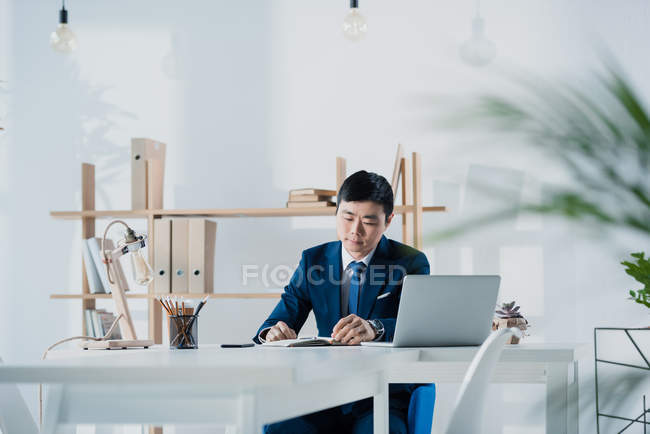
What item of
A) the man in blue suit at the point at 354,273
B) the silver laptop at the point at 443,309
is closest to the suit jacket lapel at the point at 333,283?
the man in blue suit at the point at 354,273

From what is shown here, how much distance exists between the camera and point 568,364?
1715 millimetres

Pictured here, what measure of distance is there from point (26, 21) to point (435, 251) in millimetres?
2556

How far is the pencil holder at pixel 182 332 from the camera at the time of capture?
1.89 metres

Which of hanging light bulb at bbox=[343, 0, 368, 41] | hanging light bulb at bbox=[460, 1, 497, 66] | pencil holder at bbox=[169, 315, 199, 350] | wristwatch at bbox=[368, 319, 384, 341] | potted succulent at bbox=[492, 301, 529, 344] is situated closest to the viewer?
pencil holder at bbox=[169, 315, 199, 350]

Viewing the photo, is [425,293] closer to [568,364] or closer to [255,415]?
[568,364]

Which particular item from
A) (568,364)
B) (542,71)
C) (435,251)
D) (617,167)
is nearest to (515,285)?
(435,251)

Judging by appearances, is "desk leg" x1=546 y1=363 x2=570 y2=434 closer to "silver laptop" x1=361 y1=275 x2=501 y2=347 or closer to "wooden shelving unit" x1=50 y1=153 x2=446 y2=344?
"silver laptop" x1=361 y1=275 x2=501 y2=347

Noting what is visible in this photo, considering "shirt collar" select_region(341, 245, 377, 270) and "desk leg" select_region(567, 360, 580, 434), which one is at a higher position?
"shirt collar" select_region(341, 245, 377, 270)

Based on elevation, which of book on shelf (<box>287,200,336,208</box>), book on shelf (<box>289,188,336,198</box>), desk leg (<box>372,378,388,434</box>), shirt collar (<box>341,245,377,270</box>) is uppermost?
book on shelf (<box>289,188,336,198</box>)

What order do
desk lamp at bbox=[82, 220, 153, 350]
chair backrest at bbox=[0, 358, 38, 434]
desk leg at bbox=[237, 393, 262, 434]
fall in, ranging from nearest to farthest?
1. desk leg at bbox=[237, 393, 262, 434]
2. chair backrest at bbox=[0, 358, 38, 434]
3. desk lamp at bbox=[82, 220, 153, 350]

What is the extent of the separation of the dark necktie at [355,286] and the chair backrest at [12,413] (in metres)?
1.19

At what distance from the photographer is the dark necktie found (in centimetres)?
240

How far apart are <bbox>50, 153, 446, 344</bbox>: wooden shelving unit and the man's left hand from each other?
1.49 m

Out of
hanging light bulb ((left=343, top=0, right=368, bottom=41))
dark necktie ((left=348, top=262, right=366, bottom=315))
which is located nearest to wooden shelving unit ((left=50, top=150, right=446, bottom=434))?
hanging light bulb ((left=343, top=0, right=368, bottom=41))
